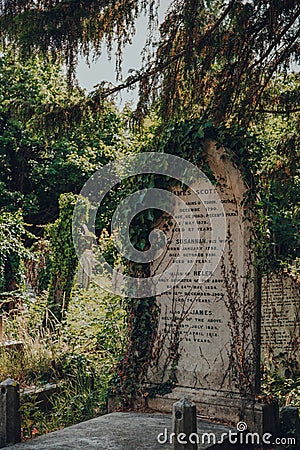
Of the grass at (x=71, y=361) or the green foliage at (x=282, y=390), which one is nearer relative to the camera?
the green foliage at (x=282, y=390)

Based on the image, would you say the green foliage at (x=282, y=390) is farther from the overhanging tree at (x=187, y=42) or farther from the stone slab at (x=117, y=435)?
the overhanging tree at (x=187, y=42)

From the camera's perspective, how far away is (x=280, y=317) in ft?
28.0

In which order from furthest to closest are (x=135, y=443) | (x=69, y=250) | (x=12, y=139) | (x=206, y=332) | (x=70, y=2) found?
(x=12, y=139)
(x=69, y=250)
(x=206, y=332)
(x=70, y=2)
(x=135, y=443)

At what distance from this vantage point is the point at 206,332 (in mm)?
5816

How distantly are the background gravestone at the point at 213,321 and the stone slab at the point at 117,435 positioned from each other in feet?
1.13

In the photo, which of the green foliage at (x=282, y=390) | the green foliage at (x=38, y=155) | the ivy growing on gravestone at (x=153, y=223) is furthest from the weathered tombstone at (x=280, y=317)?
the green foliage at (x=38, y=155)

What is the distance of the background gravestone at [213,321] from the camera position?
553 cm

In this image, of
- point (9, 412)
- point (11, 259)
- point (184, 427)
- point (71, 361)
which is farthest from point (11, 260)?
point (184, 427)

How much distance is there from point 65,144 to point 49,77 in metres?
2.21

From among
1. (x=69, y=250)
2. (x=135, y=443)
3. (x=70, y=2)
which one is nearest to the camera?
(x=135, y=443)

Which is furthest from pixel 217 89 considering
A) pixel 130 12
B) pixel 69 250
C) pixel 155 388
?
pixel 69 250

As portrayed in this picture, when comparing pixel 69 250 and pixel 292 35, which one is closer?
pixel 292 35

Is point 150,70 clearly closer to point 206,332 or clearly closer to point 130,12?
point 130,12

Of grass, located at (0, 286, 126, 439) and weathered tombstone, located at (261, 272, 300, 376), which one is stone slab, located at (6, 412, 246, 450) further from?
weathered tombstone, located at (261, 272, 300, 376)
